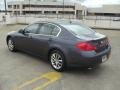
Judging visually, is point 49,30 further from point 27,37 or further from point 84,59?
point 84,59

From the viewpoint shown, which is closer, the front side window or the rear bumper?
the rear bumper

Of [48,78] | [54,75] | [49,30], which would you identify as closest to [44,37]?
[49,30]

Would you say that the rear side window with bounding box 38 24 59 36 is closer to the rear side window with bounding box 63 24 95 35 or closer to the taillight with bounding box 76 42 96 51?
the rear side window with bounding box 63 24 95 35

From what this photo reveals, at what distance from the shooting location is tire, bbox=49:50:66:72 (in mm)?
6085

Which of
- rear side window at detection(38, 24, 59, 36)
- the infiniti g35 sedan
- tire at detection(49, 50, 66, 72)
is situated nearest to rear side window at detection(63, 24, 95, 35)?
the infiniti g35 sedan

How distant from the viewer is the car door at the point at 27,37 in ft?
23.7

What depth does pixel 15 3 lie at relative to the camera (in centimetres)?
9362

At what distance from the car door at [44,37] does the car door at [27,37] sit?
26 cm

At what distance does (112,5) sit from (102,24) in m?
63.7

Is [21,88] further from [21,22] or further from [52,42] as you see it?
[21,22]

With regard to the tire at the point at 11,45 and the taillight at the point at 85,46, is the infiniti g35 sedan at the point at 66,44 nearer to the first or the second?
the taillight at the point at 85,46

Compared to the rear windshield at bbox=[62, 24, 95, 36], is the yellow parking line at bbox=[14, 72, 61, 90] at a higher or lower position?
lower

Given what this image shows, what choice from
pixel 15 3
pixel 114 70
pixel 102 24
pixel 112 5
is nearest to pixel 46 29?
pixel 114 70

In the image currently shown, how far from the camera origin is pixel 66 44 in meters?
5.93
